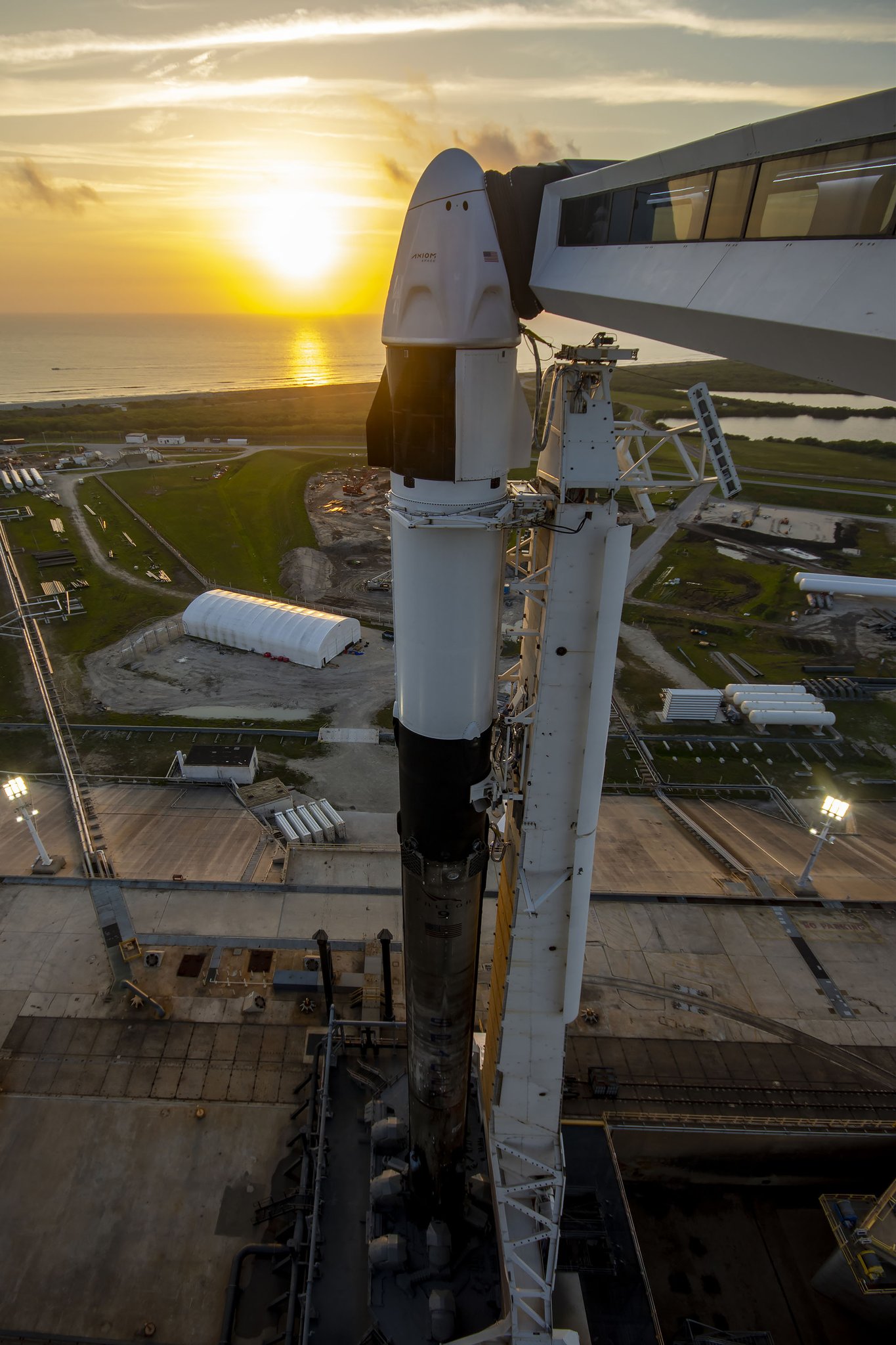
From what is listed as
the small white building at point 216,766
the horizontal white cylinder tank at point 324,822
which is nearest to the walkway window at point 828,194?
the horizontal white cylinder tank at point 324,822

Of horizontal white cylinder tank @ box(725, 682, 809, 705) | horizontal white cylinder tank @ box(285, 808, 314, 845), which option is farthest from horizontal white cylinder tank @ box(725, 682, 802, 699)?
horizontal white cylinder tank @ box(285, 808, 314, 845)

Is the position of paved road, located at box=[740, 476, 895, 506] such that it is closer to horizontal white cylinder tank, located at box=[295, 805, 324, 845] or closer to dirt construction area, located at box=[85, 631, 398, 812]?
dirt construction area, located at box=[85, 631, 398, 812]

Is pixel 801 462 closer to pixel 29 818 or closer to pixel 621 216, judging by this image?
pixel 29 818

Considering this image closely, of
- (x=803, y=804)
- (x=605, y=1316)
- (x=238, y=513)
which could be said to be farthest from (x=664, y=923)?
(x=238, y=513)

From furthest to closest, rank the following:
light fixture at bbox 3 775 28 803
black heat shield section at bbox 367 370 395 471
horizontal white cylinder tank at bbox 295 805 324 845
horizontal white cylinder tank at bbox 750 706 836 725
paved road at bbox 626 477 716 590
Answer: paved road at bbox 626 477 716 590, horizontal white cylinder tank at bbox 750 706 836 725, horizontal white cylinder tank at bbox 295 805 324 845, light fixture at bbox 3 775 28 803, black heat shield section at bbox 367 370 395 471

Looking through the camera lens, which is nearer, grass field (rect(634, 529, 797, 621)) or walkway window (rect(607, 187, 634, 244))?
walkway window (rect(607, 187, 634, 244))

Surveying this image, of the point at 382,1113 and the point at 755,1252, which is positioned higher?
the point at 382,1113

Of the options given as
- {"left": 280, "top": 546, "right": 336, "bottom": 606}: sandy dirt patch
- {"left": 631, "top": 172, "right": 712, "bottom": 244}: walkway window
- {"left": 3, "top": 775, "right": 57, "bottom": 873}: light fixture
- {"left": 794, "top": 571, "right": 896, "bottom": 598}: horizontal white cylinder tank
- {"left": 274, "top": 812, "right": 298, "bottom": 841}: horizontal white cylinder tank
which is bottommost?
{"left": 631, "top": 172, "right": 712, "bottom": 244}: walkway window

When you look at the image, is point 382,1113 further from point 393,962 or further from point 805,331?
point 805,331
